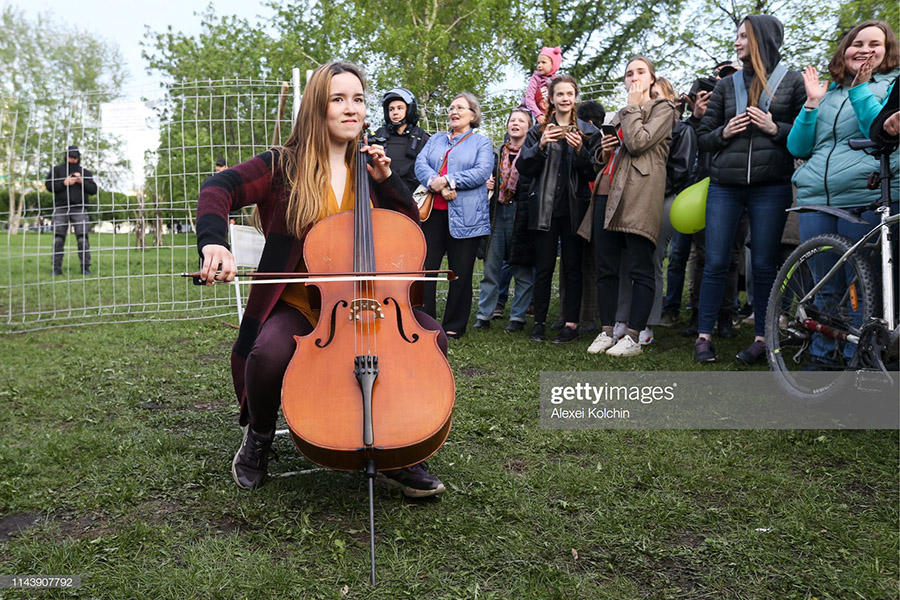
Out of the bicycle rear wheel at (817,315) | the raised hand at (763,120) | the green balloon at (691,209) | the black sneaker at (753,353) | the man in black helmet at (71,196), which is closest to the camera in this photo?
the bicycle rear wheel at (817,315)

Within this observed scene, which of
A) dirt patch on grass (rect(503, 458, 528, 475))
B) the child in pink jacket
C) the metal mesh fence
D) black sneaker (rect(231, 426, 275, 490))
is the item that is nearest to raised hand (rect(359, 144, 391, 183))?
black sneaker (rect(231, 426, 275, 490))

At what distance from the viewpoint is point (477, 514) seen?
7.69ft

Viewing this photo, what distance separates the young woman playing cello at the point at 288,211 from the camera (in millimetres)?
2408

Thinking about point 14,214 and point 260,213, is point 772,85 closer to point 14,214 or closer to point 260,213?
point 260,213

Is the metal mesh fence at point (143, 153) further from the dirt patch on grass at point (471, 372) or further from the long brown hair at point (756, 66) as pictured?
the dirt patch on grass at point (471, 372)

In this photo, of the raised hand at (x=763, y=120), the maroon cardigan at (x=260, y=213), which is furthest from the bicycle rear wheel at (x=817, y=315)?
the maroon cardigan at (x=260, y=213)

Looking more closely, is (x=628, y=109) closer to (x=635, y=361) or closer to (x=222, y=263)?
(x=635, y=361)

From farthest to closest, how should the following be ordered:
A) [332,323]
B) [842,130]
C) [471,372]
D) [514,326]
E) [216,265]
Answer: [514,326], [471,372], [842,130], [332,323], [216,265]

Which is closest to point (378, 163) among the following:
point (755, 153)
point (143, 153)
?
point (755, 153)

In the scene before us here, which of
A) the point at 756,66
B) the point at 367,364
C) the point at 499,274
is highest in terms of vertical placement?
the point at 756,66

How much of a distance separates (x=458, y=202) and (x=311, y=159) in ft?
9.46

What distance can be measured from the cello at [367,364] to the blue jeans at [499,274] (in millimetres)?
3450

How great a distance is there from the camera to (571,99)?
202 inches

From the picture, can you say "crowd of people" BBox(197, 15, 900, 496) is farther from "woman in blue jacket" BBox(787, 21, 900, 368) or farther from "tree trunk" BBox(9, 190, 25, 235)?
"tree trunk" BBox(9, 190, 25, 235)
